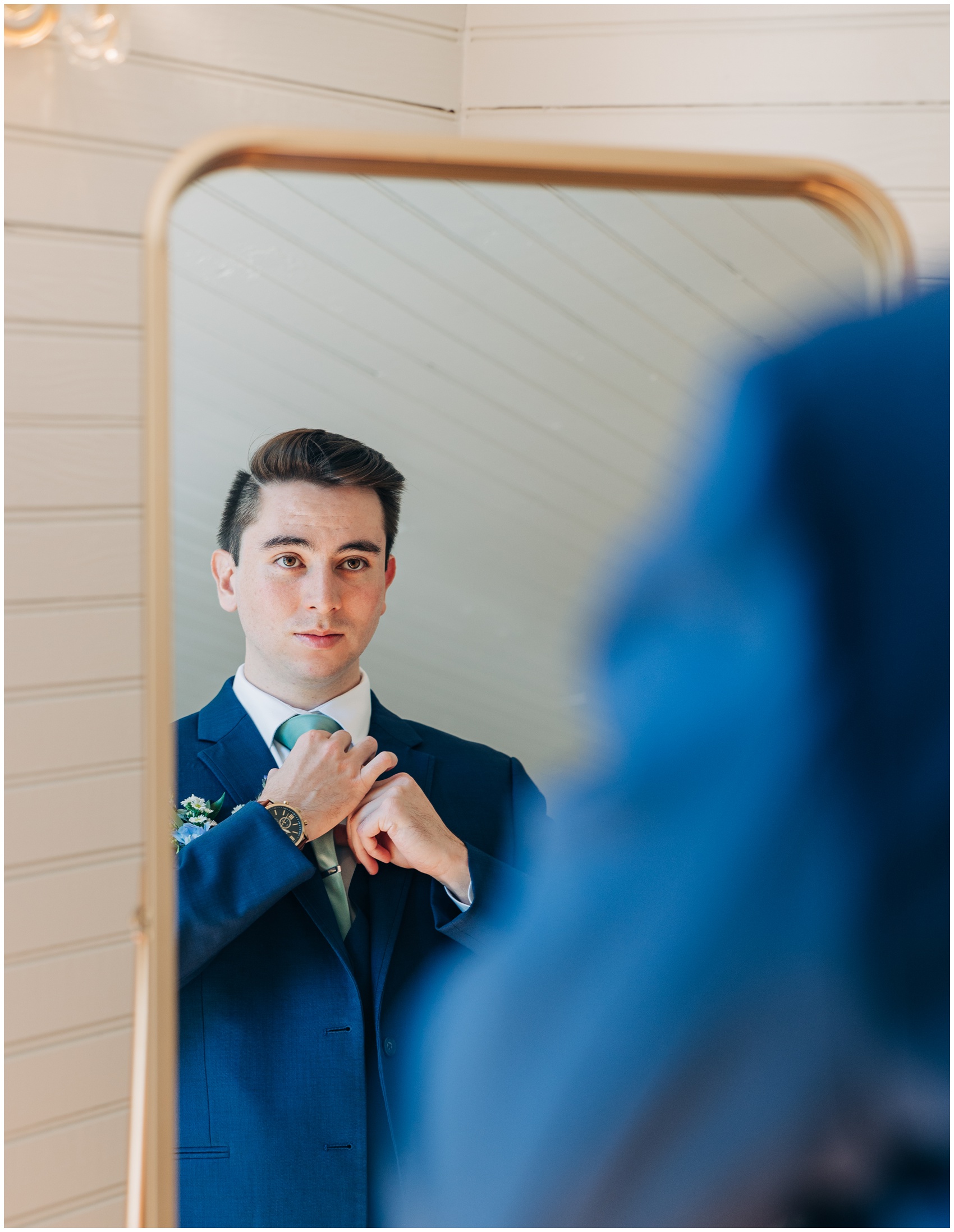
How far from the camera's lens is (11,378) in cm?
83

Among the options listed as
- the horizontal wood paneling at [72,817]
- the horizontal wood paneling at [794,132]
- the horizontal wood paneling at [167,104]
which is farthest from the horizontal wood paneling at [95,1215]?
the horizontal wood paneling at [794,132]

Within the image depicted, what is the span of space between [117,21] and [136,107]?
→ 70 mm

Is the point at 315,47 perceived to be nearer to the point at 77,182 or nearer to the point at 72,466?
the point at 77,182

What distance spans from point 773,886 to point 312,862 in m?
0.35

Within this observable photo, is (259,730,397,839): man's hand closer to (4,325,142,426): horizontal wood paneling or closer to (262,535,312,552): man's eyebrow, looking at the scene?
(262,535,312,552): man's eyebrow

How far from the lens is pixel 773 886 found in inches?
24.1

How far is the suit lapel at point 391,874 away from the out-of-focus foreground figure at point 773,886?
13 centimetres

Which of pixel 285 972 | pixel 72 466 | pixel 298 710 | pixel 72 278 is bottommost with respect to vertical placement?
pixel 285 972

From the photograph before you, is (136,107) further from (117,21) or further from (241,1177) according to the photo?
(241,1177)

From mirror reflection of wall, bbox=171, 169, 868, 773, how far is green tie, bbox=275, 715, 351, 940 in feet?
0.20

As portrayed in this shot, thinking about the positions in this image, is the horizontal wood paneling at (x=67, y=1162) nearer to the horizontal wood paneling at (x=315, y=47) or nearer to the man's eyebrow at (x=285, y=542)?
the man's eyebrow at (x=285, y=542)

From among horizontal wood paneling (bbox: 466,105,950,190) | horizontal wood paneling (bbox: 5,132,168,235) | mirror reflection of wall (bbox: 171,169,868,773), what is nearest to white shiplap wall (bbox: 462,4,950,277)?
horizontal wood paneling (bbox: 466,105,950,190)

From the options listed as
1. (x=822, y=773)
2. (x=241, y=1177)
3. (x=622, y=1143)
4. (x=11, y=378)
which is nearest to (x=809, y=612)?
(x=822, y=773)

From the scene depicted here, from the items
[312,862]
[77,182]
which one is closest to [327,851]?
[312,862]
